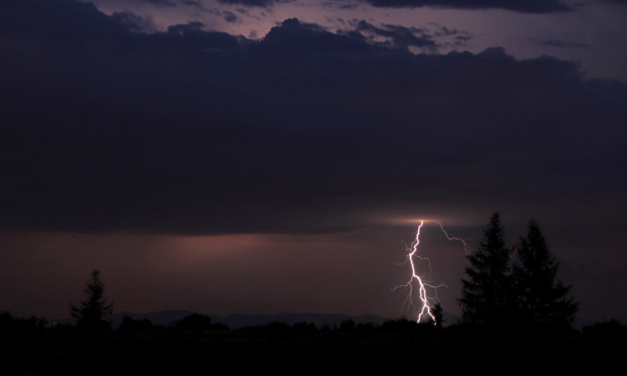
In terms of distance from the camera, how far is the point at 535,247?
152ft

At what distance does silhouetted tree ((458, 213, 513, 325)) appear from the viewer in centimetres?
4553

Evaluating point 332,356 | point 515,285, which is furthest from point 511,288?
point 332,356

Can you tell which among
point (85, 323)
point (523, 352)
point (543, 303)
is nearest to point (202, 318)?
point (85, 323)

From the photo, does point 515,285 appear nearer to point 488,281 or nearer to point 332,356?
point 488,281

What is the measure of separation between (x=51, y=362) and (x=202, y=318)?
4321cm

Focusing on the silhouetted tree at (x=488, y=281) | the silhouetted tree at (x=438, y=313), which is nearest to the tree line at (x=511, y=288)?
the silhouetted tree at (x=488, y=281)

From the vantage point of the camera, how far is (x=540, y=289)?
45.3 meters

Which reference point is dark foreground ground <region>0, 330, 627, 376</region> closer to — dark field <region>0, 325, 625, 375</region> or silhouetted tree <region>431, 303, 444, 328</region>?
dark field <region>0, 325, 625, 375</region>

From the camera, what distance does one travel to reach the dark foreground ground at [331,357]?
23.1 metres

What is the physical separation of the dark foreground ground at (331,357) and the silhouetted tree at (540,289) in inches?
285

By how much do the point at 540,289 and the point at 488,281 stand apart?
3.80 m

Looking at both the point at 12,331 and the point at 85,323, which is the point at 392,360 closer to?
the point at 12,331

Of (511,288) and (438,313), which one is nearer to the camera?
(511,288)

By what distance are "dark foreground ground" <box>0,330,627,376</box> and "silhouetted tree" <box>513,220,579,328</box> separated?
7.25 m
